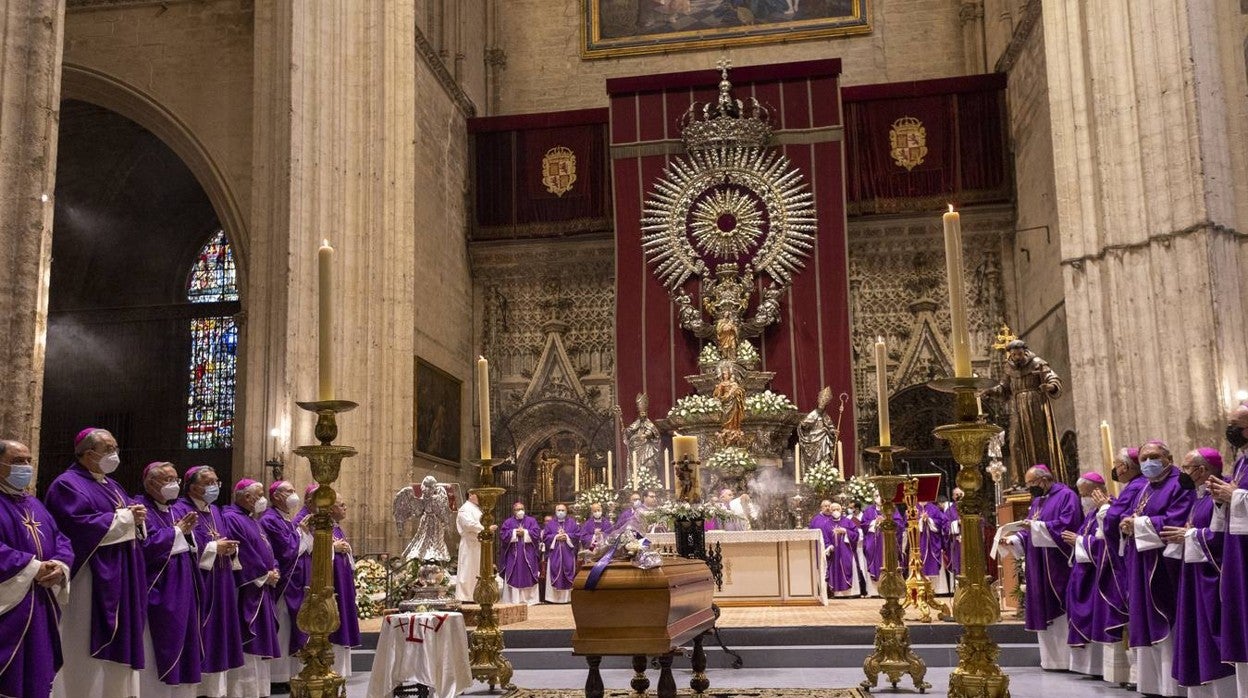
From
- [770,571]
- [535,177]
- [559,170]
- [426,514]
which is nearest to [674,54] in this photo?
[559,170]

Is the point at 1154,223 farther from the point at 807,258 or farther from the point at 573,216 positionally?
the point at 573,216

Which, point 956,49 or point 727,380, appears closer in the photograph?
point 727,380

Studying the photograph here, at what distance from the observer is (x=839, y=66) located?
19.2 metres

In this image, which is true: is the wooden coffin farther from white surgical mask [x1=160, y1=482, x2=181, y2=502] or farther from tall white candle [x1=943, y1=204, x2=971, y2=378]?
white surgical mask [x1=160, y1=482, x2=181, y2=502]

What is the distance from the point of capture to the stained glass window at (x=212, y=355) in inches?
788

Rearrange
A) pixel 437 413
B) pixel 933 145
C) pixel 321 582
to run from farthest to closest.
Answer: pixel 933 145 < pixel 437 413 < pixel 321 582

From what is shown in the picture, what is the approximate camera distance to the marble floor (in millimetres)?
7234

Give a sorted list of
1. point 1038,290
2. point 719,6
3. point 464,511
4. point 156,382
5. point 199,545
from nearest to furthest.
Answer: point 199,545, point 464,511, point 1038,290, point 156,382, point 719,6

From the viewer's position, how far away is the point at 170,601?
256 inches

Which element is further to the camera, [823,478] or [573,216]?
[573,216]

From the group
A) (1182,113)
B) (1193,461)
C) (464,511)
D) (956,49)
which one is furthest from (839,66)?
(1193,461)

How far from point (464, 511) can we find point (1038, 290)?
1143cm

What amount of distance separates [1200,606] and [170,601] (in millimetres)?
5679

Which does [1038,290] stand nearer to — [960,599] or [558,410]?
[558,410]
